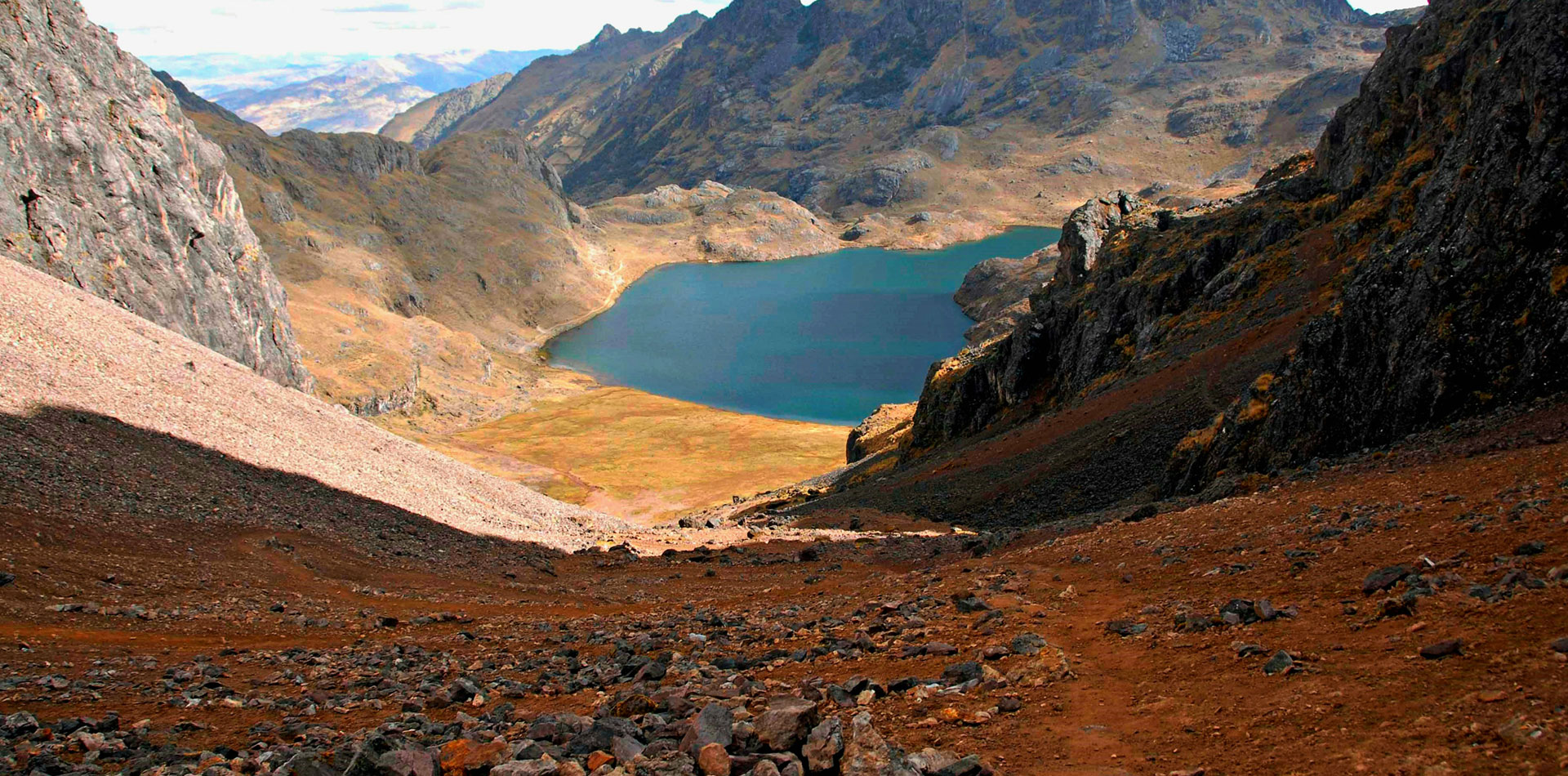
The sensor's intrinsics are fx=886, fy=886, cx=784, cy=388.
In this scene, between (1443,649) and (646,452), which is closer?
(1443,649)

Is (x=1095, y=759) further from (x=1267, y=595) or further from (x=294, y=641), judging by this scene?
(x=294, y=641)

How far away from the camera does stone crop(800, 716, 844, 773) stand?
998 centimetres

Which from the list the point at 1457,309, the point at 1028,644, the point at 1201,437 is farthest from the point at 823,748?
the point at 1201,437

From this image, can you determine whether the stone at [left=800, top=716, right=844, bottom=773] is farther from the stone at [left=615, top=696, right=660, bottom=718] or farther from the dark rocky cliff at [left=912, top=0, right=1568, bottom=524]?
the dark rocky cliff at [left=912, top=0, right=1568, bottom=524]

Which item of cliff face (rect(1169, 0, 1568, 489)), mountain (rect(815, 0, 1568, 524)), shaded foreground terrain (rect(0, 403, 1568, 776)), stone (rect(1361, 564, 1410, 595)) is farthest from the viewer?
mountain (rect(815, 0, 1568, 524))

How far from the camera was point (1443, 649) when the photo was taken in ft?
35.2

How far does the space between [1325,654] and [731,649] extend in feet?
32.2

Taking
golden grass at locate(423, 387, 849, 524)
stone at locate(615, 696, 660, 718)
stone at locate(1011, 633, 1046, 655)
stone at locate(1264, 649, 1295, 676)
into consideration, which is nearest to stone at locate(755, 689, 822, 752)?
stone at locate(615, 696, 660, 718)

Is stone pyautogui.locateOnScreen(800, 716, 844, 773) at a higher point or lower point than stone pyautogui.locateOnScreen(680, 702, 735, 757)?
lower

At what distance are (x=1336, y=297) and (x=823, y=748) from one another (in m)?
42.3

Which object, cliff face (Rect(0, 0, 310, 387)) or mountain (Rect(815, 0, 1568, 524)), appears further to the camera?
cliff face (Rect(0, 0, 310, 387))

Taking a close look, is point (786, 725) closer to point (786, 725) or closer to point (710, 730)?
point (786, 725)

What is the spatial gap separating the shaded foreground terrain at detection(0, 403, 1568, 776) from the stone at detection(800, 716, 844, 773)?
5 cm

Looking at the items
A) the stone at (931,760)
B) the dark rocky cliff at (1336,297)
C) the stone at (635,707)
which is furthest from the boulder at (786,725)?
the dark rocky cliff at (1336,297)
